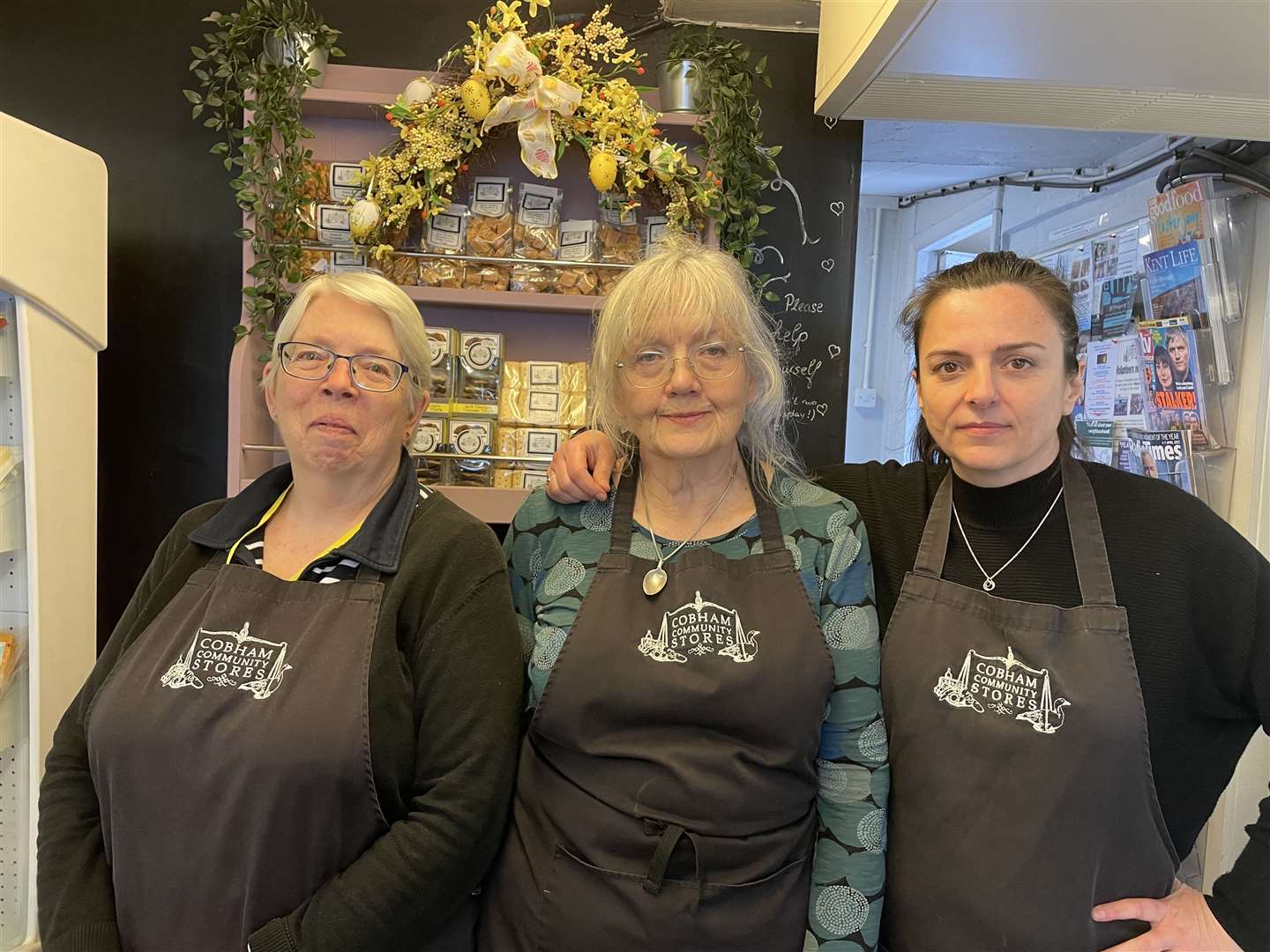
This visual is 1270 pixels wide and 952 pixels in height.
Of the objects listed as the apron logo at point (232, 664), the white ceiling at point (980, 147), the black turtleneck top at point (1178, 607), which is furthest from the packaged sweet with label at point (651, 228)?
the apron logo at point (232, 664)

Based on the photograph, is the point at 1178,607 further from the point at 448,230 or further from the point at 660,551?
the point at 448,230

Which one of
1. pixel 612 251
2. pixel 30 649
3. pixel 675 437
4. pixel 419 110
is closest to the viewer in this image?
pixel 675 437

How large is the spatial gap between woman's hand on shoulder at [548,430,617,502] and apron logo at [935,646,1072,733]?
596 mm

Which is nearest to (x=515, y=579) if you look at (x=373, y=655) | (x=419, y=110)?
(x=373, y=655)

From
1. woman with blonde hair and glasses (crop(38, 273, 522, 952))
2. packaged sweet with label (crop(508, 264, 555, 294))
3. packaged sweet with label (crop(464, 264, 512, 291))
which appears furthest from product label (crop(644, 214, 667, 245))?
woman with blonde hair and glasses (crop(38, 273, 522, 952))

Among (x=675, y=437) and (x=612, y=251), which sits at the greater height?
(x=612, y=251)

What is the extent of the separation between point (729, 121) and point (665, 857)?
1.62m

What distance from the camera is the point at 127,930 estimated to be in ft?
4.04

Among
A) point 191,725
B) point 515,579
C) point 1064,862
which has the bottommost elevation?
point 1064,862

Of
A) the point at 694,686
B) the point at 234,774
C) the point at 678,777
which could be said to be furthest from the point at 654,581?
the point at 234,774

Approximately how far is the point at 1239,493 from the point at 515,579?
5.70ft

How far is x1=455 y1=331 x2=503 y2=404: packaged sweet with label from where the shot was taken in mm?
2188

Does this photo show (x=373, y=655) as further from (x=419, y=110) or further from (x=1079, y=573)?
(x=419, y=110)

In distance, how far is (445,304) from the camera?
2.17m
